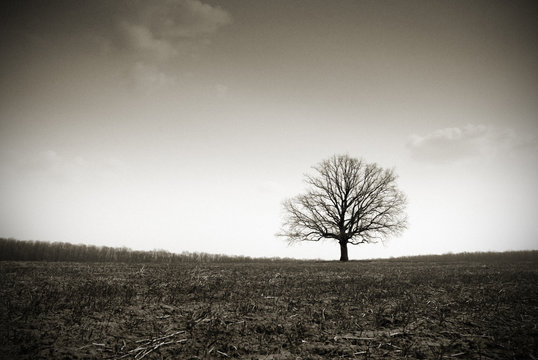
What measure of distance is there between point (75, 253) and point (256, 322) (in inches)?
1162

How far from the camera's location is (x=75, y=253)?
2673cm

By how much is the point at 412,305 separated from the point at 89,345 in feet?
21.3

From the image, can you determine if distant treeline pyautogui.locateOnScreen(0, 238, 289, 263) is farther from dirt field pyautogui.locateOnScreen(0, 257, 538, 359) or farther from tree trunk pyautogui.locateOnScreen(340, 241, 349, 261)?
dirt field pyautogui.locateOnScreen(0, 257, 538, 359)

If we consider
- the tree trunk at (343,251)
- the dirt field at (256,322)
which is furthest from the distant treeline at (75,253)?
the dirt field at (256,322)

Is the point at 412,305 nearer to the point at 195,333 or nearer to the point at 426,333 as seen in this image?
the point at 426,333

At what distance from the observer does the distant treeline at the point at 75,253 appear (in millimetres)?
24438

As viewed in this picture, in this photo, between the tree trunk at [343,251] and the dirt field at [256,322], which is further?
the tree trunk at [343,251]

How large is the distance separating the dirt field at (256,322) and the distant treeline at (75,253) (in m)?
18.3

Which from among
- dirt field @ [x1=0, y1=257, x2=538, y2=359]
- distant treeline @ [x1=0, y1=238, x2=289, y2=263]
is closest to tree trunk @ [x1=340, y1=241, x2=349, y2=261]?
distant treeline @ [x1=0, y1=238, x2=289, y2=263]

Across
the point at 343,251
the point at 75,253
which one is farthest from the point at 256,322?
the point at 75,253

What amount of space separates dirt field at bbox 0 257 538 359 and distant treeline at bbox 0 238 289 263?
18325mm

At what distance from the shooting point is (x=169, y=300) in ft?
20.1

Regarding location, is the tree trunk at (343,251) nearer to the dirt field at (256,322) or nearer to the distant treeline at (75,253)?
the distant treeline at (75,253)

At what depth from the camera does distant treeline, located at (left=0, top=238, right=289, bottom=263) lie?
24.4 metres
